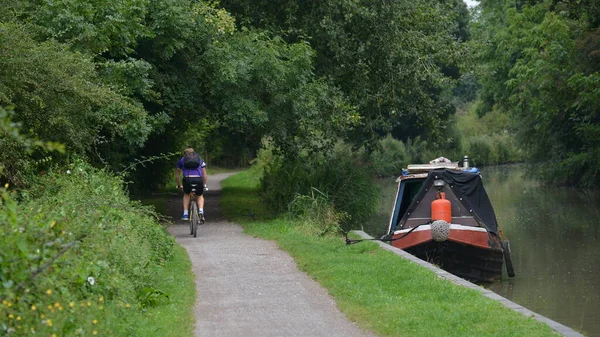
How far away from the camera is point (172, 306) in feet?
36.2

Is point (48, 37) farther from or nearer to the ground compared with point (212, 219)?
farther from the ground

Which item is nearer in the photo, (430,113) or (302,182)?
(302,182)

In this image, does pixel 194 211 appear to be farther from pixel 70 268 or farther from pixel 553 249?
pixel 70 268

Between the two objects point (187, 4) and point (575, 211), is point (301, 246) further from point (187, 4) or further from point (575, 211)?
point (575, 211)

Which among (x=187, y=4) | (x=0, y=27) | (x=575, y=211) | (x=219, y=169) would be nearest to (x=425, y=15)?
(x=187, y=4)

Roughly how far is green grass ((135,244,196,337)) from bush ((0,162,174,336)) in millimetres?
209

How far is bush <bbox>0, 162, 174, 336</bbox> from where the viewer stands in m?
6.99

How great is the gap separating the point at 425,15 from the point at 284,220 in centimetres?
920

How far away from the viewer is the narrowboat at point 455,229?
1875cm

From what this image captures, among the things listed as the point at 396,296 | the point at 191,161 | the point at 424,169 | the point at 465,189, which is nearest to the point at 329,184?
the point at 424,169

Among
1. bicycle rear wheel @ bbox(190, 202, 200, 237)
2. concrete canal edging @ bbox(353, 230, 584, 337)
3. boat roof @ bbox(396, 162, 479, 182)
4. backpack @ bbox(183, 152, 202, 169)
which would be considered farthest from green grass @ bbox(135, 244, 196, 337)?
boat roof @ bbox(396, 162, 479, 182)

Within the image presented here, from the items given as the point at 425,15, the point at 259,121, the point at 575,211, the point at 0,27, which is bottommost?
the point at 575,211

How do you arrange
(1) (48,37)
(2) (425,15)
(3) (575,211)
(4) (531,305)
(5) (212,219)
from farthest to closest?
(3) (575,211), (2) (425,15), (5) (212,219), (1) (48,37), (4) (531,305)

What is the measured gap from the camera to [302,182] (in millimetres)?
23891
